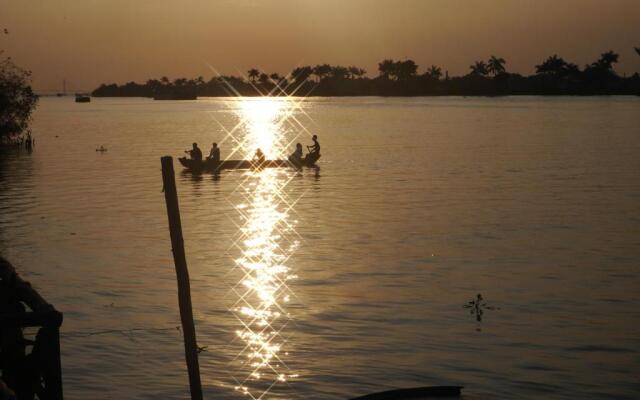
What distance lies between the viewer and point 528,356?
1709 cm

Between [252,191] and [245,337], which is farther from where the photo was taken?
[252,191]

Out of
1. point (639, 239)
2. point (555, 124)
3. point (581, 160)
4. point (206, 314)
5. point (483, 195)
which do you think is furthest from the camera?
point (555, 124)

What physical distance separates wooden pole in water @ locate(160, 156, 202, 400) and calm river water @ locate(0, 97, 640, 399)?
304cm

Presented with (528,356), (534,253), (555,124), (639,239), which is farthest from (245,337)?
(555,124)

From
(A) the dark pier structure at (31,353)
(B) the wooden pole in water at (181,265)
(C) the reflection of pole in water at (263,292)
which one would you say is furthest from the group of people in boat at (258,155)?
(A) the dark pier structure at (31,353)

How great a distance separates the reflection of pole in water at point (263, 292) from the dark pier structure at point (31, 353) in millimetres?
5697

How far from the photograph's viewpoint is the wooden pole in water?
38.0ft

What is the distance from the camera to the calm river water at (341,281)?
1619 cm

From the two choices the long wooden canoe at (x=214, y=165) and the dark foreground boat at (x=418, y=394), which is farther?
the long wooden canoe at (x=214, y=165)

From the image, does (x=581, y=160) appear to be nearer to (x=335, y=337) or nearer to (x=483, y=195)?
(x=483, y=195)

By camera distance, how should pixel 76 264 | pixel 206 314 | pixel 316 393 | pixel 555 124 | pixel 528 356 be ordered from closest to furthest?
pixel 316 393
pixel 528 356
pixel 206 314
pixel 76 264
pixel 555 124

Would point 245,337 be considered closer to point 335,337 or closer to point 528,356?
point 335,337

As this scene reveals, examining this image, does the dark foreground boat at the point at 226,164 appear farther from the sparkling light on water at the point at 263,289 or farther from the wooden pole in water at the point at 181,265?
the wooden pole in water at the point at 181,265

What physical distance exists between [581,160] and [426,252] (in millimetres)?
42626
